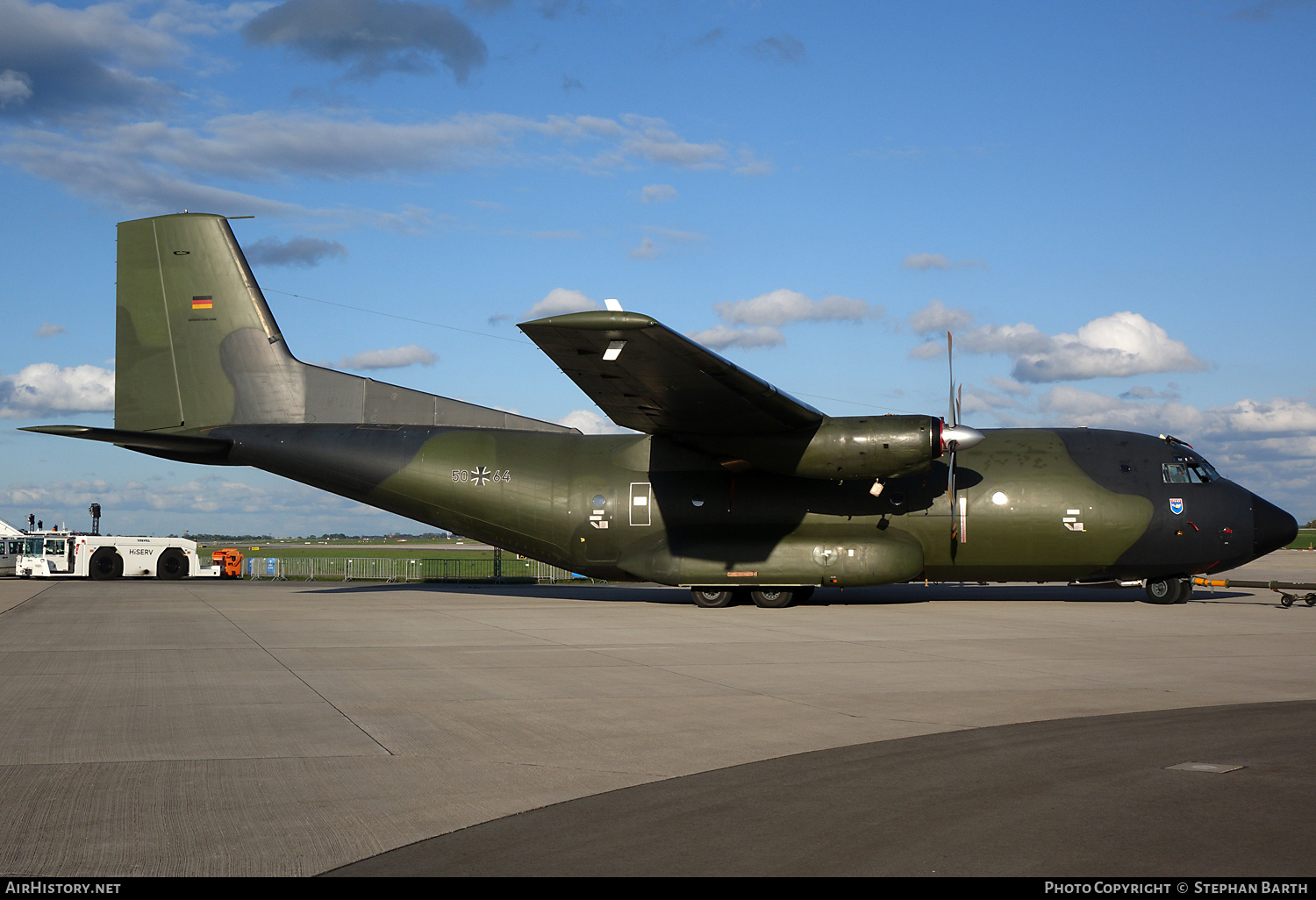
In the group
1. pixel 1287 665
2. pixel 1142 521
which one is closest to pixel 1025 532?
pixel 1142 521

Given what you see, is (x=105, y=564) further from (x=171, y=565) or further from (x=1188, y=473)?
(x=1188, y=473)

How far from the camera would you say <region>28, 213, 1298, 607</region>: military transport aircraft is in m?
20.1

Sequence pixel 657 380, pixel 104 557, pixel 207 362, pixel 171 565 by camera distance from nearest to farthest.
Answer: pixel 657 380 < pixel 207 362 < pixel 104 557 < pixel 171 565

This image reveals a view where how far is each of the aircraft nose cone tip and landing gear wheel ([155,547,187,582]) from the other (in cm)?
3171

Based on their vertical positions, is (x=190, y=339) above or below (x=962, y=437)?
above

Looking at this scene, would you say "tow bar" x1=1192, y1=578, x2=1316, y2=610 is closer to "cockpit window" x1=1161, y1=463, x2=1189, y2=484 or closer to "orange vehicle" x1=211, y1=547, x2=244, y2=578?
"cockpit window" x1=1161, y1=463, x2=1189, y2=484

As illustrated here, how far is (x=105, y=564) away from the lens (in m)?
37.7

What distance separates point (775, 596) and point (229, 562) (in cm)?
2711

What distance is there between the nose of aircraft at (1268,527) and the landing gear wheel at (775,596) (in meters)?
10.00

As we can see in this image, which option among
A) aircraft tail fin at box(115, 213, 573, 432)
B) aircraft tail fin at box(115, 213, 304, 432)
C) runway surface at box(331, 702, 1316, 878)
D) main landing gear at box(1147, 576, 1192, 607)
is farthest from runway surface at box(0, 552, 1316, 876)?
aircraft tail fin at box(115, 213, 304, 432)

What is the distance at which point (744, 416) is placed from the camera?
62.5ft

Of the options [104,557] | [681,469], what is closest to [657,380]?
[681,469]

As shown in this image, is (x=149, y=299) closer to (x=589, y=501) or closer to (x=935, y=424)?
(x=589, y=501)

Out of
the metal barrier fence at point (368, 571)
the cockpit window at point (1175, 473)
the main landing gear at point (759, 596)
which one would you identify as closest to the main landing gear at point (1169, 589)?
the cockpit window at point (1175, 473)
